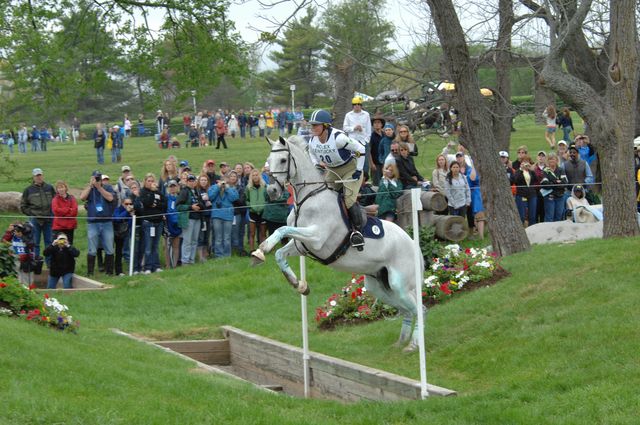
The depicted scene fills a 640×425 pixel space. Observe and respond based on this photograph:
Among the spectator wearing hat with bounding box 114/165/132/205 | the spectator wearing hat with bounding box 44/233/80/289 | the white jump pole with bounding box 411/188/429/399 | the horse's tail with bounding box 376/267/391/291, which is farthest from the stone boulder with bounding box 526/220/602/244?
the spectator wearing hat with bounding box 44/233/80/289

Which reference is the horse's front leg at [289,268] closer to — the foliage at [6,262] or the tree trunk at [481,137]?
the tree trunk at [481,137]

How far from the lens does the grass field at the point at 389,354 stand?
30.6ft

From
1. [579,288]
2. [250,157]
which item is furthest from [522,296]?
[250,157]

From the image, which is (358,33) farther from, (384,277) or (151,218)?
(384,277)

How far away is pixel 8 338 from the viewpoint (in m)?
11.5

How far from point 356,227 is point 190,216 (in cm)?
1017

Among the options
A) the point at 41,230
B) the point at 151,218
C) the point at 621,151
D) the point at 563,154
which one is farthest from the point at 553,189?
the point at 41,230

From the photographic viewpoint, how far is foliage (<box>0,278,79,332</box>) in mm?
14250

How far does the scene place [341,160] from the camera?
1330 cm

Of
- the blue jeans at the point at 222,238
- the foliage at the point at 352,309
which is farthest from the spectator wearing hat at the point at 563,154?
the foliage at the point at 352,309

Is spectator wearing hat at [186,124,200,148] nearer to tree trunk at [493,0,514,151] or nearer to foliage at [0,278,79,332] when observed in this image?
tree trunk at [493,0,514,151]

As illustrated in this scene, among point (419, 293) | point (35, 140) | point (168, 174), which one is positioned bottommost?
point (419, 293)

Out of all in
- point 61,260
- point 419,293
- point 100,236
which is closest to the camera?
point 419,293

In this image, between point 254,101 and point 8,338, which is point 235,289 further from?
point 254,101
